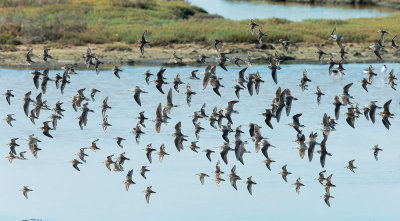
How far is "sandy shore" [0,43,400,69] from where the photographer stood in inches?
1955

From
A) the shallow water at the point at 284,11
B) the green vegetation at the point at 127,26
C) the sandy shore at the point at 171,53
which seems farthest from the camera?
the shallow water at the point at 284,11

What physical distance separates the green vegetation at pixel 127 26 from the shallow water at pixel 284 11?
14.2 metres

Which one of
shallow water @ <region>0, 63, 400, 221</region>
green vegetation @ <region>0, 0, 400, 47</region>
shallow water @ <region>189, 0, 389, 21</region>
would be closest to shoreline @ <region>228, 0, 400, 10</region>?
shallow water @ <region>189, 0, 389, 21</region>

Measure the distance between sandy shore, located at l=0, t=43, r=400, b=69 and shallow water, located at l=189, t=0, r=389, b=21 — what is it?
2132 centimetres

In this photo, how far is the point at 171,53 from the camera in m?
51.2

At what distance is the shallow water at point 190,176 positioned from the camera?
85.8ft

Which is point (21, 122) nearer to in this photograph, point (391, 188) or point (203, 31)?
point (391, 188)

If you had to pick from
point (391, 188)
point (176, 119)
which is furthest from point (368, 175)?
point (176, 119)

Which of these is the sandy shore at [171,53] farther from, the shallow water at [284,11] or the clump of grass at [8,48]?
the shallow water at [284,11]

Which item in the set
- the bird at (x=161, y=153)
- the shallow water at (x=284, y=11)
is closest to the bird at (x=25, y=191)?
the bird at (x=161, y=153)

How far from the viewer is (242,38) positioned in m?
53.2

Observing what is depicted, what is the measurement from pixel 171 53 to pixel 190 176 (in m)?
22.6

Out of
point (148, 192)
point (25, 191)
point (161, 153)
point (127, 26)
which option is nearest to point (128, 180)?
point (148, 192)

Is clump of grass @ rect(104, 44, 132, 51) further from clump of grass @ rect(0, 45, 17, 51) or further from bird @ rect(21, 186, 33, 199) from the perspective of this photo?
bird @ rect(21, 186, 33, 199)
